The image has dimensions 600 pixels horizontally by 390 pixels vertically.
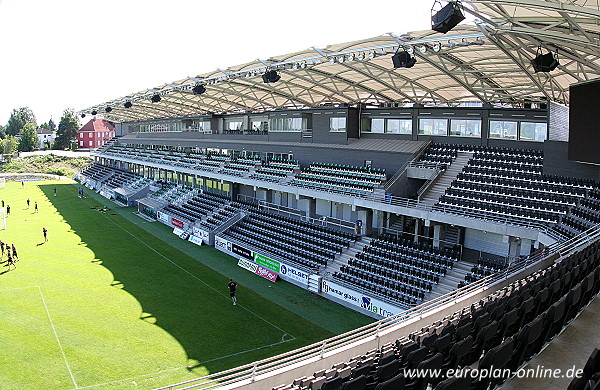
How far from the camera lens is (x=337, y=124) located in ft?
115

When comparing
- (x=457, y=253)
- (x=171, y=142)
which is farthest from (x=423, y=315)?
(x=171, y=142)

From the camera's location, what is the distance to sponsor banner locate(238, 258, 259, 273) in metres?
27.1

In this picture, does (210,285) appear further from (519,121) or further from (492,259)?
(519,121)

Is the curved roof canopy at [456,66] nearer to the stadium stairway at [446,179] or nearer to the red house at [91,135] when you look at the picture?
the stadium stairway at [446,179]

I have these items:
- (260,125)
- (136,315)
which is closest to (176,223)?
(260,125)

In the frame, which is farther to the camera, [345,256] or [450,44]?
[345,256]

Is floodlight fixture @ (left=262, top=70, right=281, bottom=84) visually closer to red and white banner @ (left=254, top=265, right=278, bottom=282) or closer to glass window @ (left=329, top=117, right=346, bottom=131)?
glass window @ (left=329, top=117, right=346, bottom=131)

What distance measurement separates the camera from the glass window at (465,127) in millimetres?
29250

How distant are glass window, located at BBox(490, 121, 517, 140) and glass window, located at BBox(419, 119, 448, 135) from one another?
306 cm

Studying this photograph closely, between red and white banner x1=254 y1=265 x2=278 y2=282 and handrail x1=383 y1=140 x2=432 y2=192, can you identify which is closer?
red and white banner x1=254 y1=265 x2=278 y2=282

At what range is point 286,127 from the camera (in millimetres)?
40531

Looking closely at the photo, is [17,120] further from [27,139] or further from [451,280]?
[451,280]

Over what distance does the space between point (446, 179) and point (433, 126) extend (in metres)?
5.75

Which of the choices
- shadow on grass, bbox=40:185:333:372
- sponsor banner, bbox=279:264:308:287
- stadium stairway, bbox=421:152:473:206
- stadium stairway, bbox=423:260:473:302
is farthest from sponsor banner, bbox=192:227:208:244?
stadium stairway, bbox=423:260:473:302
